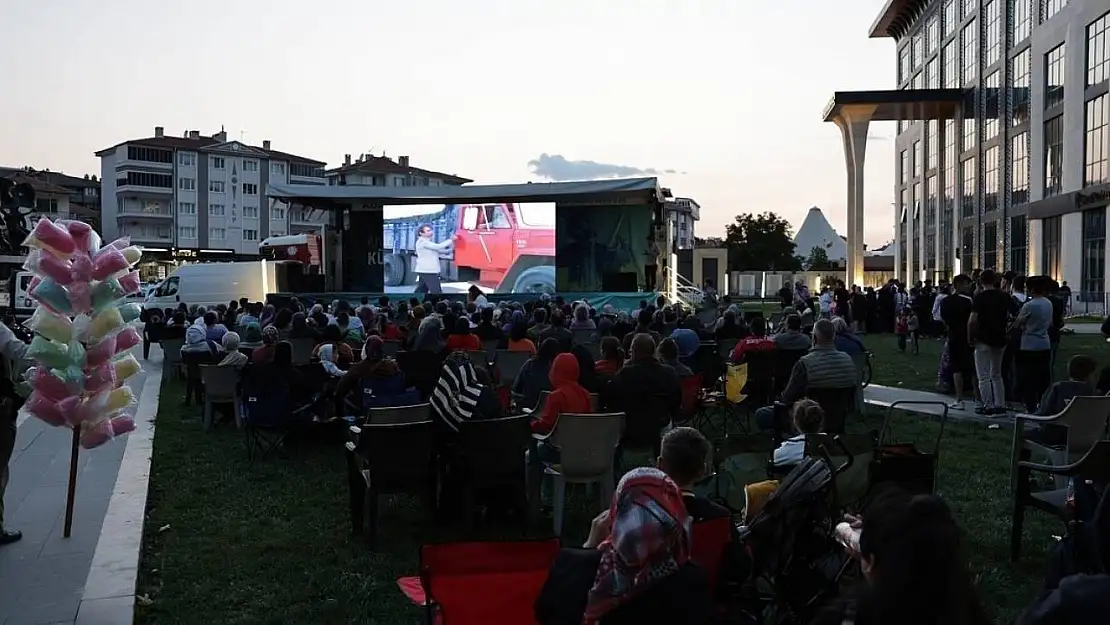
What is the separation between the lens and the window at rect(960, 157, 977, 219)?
47844 millimetres

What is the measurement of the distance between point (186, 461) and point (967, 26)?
162 feet

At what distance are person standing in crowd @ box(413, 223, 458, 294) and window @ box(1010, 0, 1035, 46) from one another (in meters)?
27.8

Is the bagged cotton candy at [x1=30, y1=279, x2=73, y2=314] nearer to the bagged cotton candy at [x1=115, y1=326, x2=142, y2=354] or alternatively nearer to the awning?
the bagged cotton candy at [x1=115, y1=326, x2=142, y2=354]

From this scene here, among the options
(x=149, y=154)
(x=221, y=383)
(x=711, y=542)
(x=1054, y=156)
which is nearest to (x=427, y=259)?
(x=221, y=383)

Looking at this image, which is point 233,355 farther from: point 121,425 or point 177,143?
point 177,143

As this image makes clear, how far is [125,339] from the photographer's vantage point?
601cm

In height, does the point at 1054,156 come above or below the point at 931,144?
below

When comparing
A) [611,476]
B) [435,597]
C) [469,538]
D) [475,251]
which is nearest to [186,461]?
[469,538]

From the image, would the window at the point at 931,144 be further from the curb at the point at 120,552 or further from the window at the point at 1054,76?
the curb at the point at 120,552

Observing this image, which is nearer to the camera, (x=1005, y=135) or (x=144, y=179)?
(x=1005, y=135)

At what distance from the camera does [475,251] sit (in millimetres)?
27516

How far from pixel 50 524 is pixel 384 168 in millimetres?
87434

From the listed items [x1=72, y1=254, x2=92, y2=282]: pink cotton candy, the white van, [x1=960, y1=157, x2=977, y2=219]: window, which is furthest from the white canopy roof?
[x1=960, y1=157, x2=977, y2=219]: window

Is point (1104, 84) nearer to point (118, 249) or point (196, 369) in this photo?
point (196, 369)
